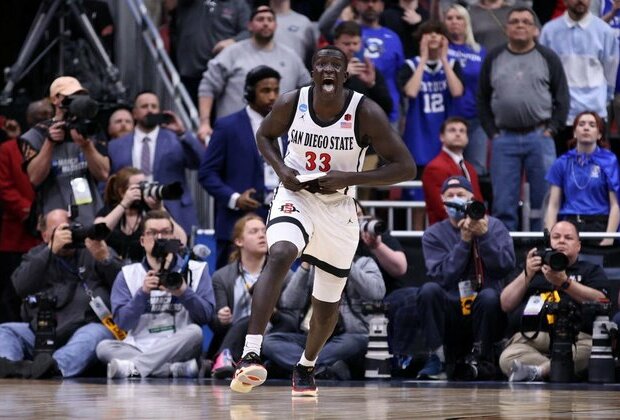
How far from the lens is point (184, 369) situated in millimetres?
11055

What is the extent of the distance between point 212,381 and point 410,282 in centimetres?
257

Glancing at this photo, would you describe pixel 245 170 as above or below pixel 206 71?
below

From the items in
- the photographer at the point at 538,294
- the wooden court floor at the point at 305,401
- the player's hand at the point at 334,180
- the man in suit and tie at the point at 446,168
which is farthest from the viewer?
the man in suit and tie at the point at 446,168

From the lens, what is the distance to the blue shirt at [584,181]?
40.4ft

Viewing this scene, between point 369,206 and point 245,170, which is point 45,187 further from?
point 369,206

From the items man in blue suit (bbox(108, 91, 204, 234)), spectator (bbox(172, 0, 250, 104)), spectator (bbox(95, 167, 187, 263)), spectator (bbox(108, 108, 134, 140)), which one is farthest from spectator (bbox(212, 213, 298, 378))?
spectator (bbox(172, 0, 250, 104))

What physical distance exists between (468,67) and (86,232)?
4.78m

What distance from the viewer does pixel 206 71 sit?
46.6 ft

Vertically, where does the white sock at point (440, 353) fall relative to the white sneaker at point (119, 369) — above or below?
above

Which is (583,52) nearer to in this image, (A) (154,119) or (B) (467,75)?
(B) (467,75)

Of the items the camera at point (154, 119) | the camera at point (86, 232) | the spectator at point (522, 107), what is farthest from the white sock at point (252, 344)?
the spectator at point (522, 107)

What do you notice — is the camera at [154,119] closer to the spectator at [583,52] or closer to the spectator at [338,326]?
the spectator at [338,326]

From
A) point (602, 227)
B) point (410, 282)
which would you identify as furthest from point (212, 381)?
point (602, 227)

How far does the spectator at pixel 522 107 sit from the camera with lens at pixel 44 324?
4.15m
